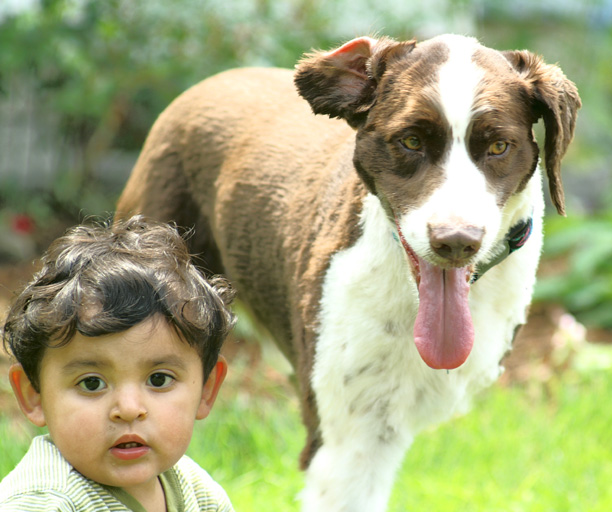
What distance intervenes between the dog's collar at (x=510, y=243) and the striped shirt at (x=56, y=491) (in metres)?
1.14

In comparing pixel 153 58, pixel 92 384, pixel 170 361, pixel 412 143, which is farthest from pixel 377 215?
Answer: pixel 153 58

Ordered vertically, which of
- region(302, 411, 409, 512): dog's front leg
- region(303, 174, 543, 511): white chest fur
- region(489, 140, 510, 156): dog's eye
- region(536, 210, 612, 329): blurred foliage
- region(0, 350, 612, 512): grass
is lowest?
region(536, 210, 612, 329): blurred foliage

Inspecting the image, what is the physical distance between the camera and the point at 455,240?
7.93ft

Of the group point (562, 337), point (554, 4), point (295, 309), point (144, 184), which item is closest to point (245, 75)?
point (144, 184)

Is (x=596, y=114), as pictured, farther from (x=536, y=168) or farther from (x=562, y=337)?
(x=536, y=168)

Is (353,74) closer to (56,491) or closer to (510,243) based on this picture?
(510,243)

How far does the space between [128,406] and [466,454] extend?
107 inches

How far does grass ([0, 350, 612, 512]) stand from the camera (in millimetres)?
3900

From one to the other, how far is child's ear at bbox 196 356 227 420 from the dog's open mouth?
0.61 meters

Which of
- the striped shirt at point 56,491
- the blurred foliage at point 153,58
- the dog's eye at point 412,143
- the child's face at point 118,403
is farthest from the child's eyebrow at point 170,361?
the blurred foliage at point 153,58

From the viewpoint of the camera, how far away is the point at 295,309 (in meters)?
3.33

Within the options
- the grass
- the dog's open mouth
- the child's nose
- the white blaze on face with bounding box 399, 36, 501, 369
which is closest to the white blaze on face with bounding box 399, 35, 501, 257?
the white blaze on face with bounding box 399, 36, 501, 369

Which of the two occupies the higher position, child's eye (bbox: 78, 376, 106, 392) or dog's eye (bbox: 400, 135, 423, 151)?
dog's eye (bbox: 400, 135, 423, 151)

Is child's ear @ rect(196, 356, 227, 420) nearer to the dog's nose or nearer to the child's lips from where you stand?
the child's lips
